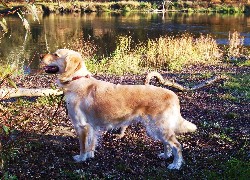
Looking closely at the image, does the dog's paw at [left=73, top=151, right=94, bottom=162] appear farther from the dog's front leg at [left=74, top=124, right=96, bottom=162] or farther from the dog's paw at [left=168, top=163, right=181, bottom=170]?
the dog's paw at [left=168, top=163, right=181, bottom=170]

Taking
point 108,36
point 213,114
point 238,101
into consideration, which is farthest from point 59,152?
point 108,36

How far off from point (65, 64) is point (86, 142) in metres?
1.34

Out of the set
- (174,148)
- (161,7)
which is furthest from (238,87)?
(161,7)

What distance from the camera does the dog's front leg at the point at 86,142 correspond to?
516cm

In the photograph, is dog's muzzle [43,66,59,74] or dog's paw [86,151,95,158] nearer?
dog's muzzle [43,66,59,74]

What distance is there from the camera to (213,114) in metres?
7.73

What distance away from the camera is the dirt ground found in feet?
15.7

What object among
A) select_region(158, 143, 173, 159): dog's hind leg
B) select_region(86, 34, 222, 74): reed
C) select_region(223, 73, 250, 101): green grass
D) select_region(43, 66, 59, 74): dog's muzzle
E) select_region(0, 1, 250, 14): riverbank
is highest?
select_region(0, 1, 250, 14): riverbank

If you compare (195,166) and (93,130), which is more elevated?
(93,130)

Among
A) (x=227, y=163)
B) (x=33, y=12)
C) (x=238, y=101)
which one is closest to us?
(x=33, y=12)

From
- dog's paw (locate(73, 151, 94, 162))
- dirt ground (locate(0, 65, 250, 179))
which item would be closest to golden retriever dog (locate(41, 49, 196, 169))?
Result: dog's paw (locate(73, 151, 94, 162))

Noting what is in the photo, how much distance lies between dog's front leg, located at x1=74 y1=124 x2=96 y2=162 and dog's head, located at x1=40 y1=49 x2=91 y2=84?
86 cm

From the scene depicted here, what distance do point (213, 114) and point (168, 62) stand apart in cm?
908

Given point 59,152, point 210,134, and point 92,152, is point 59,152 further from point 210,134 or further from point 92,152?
point 210,134
